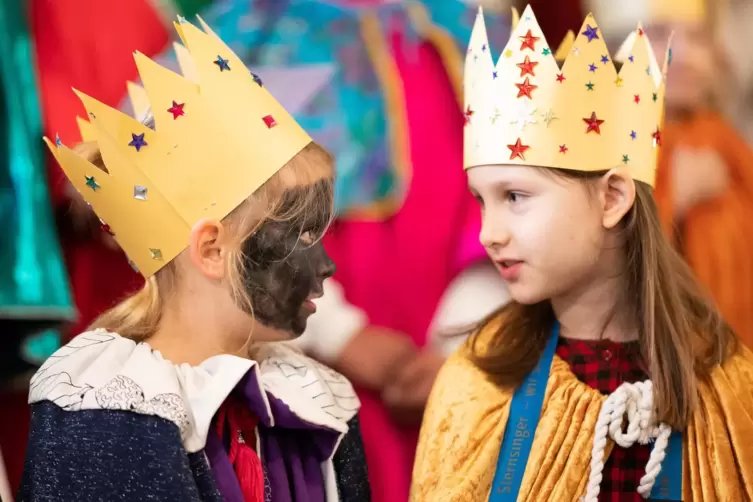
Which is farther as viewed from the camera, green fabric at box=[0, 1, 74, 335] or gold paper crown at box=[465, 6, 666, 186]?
green fabric at box=[0, 1, 74, 335]

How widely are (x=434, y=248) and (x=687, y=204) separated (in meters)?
0.52

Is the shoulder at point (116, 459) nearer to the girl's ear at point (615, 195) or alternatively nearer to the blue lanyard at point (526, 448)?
the blue lanyard at point (526, 448)

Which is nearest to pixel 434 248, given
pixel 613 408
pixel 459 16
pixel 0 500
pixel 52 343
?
pixel 459 16

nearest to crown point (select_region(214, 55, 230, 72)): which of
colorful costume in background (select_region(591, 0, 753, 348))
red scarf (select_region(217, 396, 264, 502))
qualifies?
red scarf (select_region(217, 396, 264, 502))

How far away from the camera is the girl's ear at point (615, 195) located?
113 centimetres

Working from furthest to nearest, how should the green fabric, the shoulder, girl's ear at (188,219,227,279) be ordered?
the green fabric < girl's ear at (188,219,227,279) < the shoulder

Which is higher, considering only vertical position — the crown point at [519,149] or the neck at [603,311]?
the crown point at [519,149]

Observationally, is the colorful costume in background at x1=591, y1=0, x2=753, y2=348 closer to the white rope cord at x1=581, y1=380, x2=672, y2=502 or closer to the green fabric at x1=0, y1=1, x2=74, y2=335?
the white rope cord at x1=581, y1=380, x2=672, y2=502

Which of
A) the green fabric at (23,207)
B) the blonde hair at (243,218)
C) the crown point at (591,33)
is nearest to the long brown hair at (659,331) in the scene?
the crown point at (591,33)

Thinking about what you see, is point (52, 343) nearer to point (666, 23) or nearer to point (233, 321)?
point (233, 321)

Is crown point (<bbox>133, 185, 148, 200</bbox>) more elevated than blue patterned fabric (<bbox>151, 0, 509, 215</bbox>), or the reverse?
blue patterned fabric (<bbox>151, 0, 509, 215</bbox>)

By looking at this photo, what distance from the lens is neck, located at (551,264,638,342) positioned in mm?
1188

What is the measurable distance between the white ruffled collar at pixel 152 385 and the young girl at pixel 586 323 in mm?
229

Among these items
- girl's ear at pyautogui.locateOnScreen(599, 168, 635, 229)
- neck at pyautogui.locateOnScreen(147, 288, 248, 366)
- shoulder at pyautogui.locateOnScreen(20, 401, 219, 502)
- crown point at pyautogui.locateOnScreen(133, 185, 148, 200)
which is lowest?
shoulder at pyautogui.locateOnScreen(20, 401, 219, 502)
